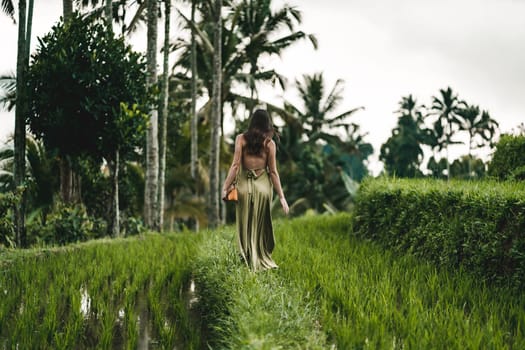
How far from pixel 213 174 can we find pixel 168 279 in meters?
7.48

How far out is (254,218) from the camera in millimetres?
5172

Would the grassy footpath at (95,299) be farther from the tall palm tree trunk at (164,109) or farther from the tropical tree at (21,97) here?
the tall palm tree trunk at (164,109)

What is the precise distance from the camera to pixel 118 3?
14.3m

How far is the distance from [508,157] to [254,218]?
555 centimetres

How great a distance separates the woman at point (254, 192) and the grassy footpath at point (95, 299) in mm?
900

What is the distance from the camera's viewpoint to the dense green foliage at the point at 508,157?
825cm

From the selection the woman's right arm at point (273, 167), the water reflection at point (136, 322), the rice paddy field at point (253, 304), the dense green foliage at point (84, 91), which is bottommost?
the water reflection at point (136, 322)

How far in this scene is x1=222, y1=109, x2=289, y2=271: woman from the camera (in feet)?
16.6

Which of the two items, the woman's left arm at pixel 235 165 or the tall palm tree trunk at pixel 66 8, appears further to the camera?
the tall palm tree trunk at pixel 66 8

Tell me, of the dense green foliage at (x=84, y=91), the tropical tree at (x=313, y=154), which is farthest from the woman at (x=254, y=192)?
the tropical tree at (x=313, y=154)

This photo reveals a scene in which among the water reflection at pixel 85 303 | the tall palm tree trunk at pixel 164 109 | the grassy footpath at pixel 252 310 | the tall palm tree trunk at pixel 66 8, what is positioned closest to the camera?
the grassy footpath at pixel 252 310

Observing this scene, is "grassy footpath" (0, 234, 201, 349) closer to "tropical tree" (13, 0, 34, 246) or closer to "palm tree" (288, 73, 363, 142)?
"tropical tree" (13, 0, 34, 246)

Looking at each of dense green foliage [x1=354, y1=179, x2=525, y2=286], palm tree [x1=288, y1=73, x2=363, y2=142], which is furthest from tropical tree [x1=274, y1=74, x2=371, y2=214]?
dense green foliage [x1=354, y1=179, x2=525, y2=286]

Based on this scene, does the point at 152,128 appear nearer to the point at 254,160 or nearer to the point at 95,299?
the point at 254,160
